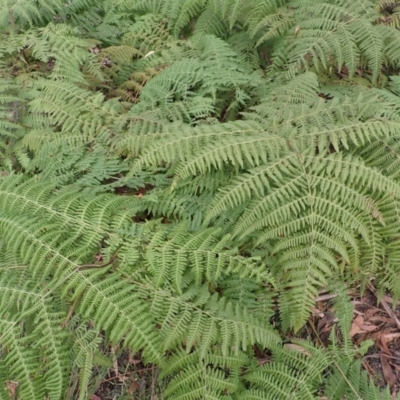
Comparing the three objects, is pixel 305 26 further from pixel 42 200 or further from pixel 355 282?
pixel 42 200

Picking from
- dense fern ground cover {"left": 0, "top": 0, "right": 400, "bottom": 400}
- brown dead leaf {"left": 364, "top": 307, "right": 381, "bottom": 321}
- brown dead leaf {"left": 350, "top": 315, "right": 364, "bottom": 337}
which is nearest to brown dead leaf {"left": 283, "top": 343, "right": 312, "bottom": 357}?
dense fern ground cover {"left": 0, "top": 0, "right": 400, "bottom": 400}

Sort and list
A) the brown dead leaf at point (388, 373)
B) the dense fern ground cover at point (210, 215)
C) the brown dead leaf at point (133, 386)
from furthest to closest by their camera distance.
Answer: the brown dead leaf at point (133, 386) < the brown dead leaf at point (388, 373) < the dense fern ground cover at point (210, 215)

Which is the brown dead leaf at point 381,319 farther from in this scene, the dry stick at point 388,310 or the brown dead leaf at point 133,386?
the brown dead leaf at point 133,386

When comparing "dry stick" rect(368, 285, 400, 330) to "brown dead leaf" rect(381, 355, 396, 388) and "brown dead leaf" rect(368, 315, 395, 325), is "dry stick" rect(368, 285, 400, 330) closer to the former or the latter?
"brown dead leaf" rect(368, 315, 395, 325)

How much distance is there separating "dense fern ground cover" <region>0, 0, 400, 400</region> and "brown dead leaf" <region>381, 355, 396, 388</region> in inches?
6.7

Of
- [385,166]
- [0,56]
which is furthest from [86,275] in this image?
[0,56]

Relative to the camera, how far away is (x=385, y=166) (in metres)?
2.86

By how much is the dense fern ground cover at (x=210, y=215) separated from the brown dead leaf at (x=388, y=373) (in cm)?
17

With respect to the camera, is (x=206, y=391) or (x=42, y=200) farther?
(x=42, y=200)

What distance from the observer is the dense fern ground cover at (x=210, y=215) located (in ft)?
8.05

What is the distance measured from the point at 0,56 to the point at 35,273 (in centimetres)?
218

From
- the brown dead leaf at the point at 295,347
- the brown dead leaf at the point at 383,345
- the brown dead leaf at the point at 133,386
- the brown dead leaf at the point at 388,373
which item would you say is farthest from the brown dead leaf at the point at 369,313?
the brown dead leaf at the point at 133,386

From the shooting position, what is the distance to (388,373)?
2.64 meters

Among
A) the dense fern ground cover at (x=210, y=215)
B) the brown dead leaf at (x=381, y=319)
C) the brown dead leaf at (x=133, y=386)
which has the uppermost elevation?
the dense fern ground cover at (x=210, y=215)
